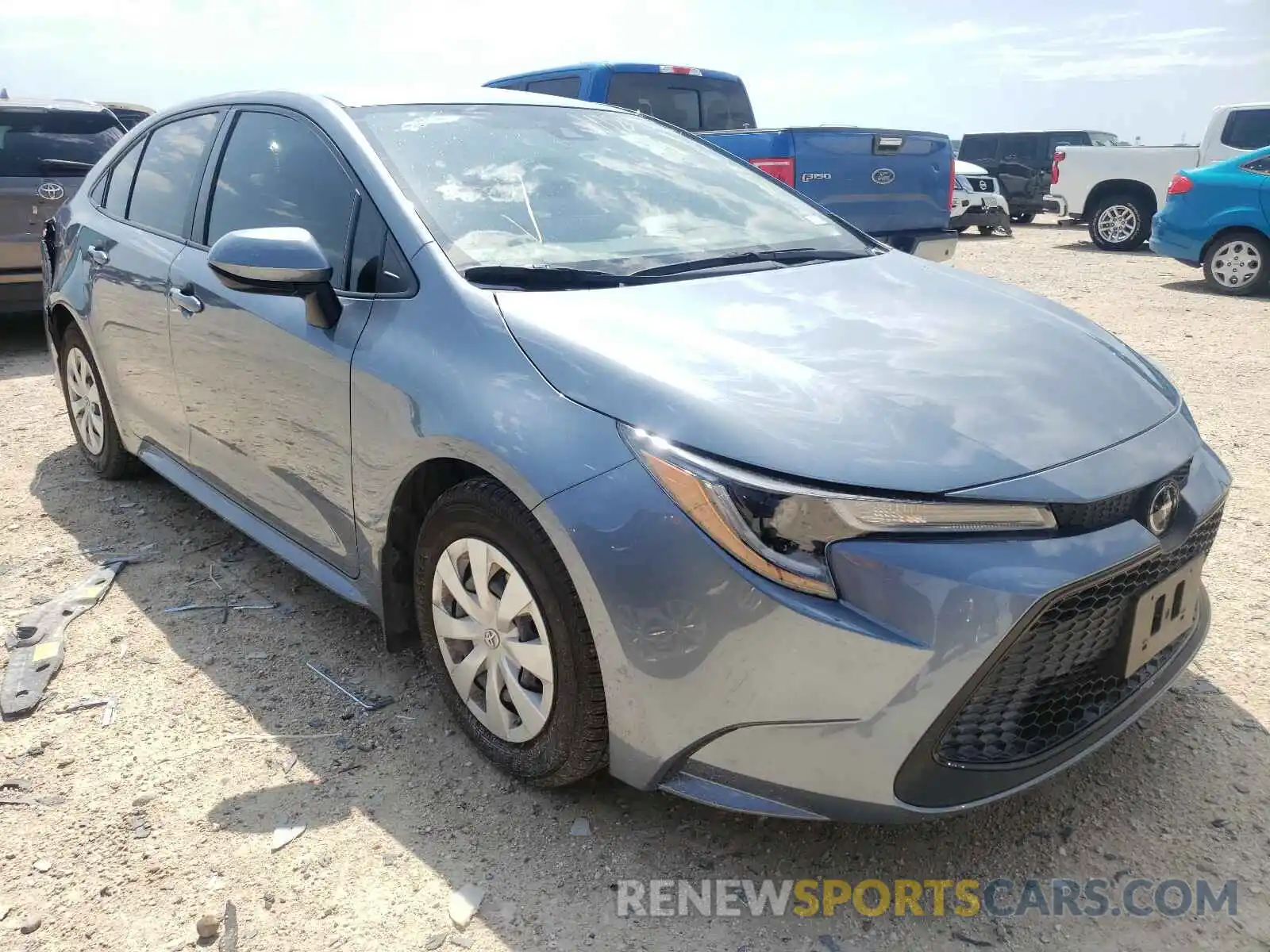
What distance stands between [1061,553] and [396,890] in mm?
1486

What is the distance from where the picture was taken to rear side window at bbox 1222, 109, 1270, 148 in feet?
37.4

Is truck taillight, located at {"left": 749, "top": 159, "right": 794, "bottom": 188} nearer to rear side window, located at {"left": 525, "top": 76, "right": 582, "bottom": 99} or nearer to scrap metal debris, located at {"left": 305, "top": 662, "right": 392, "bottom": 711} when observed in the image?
rear side window, located at {"left": 525, "top": 76, "right": 582, "bottom": 99}

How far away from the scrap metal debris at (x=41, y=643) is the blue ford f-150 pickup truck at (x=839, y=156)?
4.05 m

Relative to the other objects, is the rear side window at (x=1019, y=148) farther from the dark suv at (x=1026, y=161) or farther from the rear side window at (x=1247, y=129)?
the rear side window at (x=1247, y=129)

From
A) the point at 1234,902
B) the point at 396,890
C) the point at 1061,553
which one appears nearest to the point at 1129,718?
the point at 1234,902

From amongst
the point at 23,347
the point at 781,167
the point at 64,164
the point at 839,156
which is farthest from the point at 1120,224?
the point at 23,347

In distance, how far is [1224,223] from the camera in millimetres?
9703

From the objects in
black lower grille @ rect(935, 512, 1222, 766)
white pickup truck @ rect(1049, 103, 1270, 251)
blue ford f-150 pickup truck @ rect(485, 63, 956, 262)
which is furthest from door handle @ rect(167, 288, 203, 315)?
white pickup truck @ rect(1049, 103, 1270, 251)

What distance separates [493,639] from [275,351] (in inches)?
43.8

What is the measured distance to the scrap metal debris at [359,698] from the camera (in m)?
2.76

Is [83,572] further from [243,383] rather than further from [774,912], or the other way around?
[774,912]

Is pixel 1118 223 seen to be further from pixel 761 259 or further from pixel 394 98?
pixel 394 98

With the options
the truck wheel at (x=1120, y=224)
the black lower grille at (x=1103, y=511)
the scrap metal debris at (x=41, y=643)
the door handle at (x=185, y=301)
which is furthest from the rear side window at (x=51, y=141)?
the truck wheel at (x=1120, y=224)

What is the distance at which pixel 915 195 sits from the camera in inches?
278
